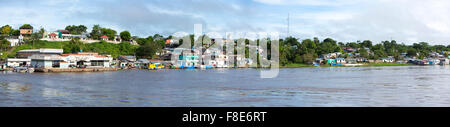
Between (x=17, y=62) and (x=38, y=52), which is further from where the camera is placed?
(x=38, y=52)

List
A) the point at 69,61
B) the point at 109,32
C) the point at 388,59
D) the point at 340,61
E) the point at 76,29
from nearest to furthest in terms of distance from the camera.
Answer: the point at 69,61
the point at 109,32
the point at 76,29
the point at 340,61
the point at 388,59

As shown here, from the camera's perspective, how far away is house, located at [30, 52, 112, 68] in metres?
33.8

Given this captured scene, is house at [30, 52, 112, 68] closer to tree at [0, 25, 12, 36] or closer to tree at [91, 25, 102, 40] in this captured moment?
tree at [91, 25, 102, 40]

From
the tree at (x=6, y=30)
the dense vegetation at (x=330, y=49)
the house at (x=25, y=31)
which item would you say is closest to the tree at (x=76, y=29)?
the house at (x=25, y=31)

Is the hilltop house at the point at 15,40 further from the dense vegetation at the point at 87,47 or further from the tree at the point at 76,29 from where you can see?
the tree at the point at 76,29

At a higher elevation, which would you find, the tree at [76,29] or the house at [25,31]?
the tree at [76,29]

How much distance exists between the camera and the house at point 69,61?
3381 cm

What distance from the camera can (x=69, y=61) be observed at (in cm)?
3531

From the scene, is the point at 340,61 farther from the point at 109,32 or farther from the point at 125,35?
the point at 109,32

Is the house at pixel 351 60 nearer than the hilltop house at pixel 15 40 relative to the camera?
No

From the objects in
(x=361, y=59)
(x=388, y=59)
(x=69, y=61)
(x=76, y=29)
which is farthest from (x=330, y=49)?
(x=69, y=61)
